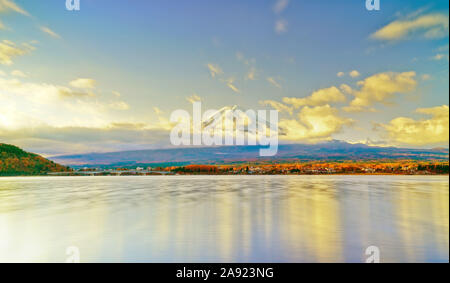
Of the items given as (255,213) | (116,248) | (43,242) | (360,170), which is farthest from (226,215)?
(360,170)

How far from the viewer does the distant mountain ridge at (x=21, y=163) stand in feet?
339

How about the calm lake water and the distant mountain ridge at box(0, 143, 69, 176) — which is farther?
the distant mountain ridge at box(0, 143, 69, 176)

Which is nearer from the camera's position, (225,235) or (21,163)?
(225,235)

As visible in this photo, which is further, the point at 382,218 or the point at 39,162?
the point at 39,162

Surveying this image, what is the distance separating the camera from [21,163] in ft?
352

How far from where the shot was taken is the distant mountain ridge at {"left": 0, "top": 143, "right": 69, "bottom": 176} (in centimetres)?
10338

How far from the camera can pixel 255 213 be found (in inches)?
606

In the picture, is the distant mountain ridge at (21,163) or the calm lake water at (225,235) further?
the distant mountain ridge at (21,163)

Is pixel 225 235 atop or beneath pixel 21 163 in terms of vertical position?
atop
